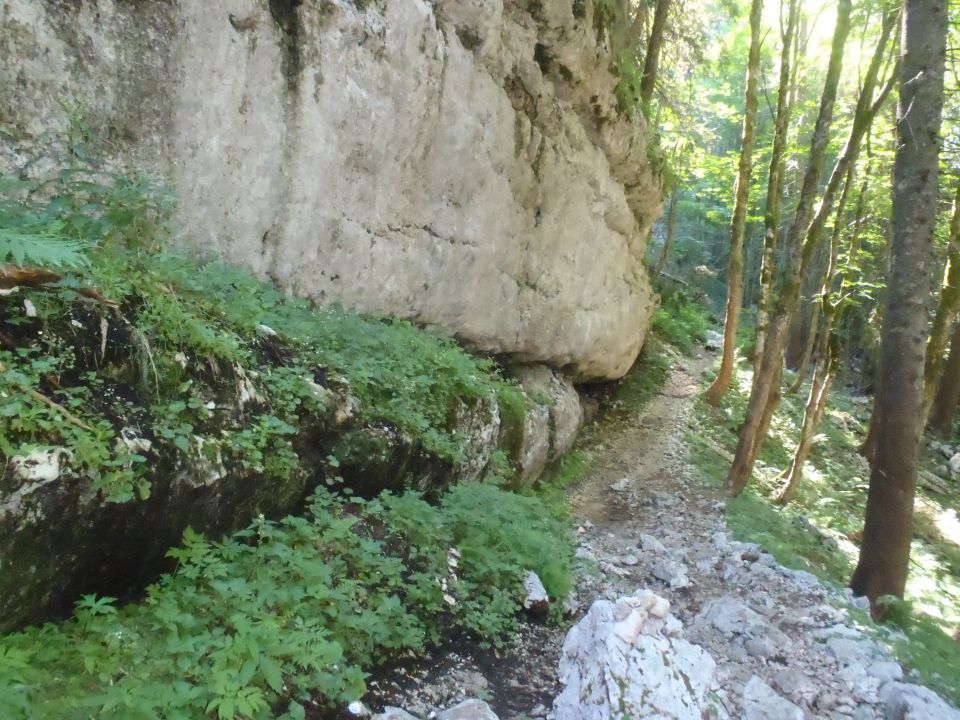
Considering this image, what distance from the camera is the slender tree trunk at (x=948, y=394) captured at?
16.8m

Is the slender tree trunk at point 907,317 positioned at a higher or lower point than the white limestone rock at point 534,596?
higher

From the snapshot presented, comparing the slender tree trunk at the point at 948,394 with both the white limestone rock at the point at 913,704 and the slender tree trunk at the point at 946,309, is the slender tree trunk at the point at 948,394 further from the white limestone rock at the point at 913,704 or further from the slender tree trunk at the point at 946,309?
the white limestone rock at the point at 913,704

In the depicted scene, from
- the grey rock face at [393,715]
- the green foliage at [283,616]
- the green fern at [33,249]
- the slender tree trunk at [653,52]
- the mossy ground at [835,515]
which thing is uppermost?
the slender tree trunk at [653,52]

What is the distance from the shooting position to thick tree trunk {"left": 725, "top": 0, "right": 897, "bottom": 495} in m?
9.02

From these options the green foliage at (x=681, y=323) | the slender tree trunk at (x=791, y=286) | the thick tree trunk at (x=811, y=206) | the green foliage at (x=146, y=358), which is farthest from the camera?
the green foliage at (x=681, y=323)

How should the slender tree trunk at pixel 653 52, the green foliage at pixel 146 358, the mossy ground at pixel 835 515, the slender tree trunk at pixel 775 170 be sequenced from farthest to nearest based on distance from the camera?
the slender tree trunk at pixel 653 52 → the slender tree trunk at pixel 775 170 → the mossy ground at pixel 835 515 → the green foliage at pixel 146 358

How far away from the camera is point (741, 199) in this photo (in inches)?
539

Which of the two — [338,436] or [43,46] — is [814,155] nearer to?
[338,436]

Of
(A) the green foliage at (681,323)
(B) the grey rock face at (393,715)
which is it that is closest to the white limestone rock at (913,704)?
(B) the grey rock face at (393,715)

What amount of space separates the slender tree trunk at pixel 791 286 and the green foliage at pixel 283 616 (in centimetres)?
589

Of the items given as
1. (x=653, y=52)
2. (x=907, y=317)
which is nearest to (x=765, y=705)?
(x=907, y=317)

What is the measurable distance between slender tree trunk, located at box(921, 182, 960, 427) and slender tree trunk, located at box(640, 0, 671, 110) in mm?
6152

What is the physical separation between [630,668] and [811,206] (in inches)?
324

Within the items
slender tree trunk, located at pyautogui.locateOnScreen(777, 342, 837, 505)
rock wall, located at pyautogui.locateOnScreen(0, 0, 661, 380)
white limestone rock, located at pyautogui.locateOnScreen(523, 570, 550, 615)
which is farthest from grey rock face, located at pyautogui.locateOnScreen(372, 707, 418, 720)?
slender tree trunk, located at pyautogui.locateOnScreen(777, 342, 837, 505)
